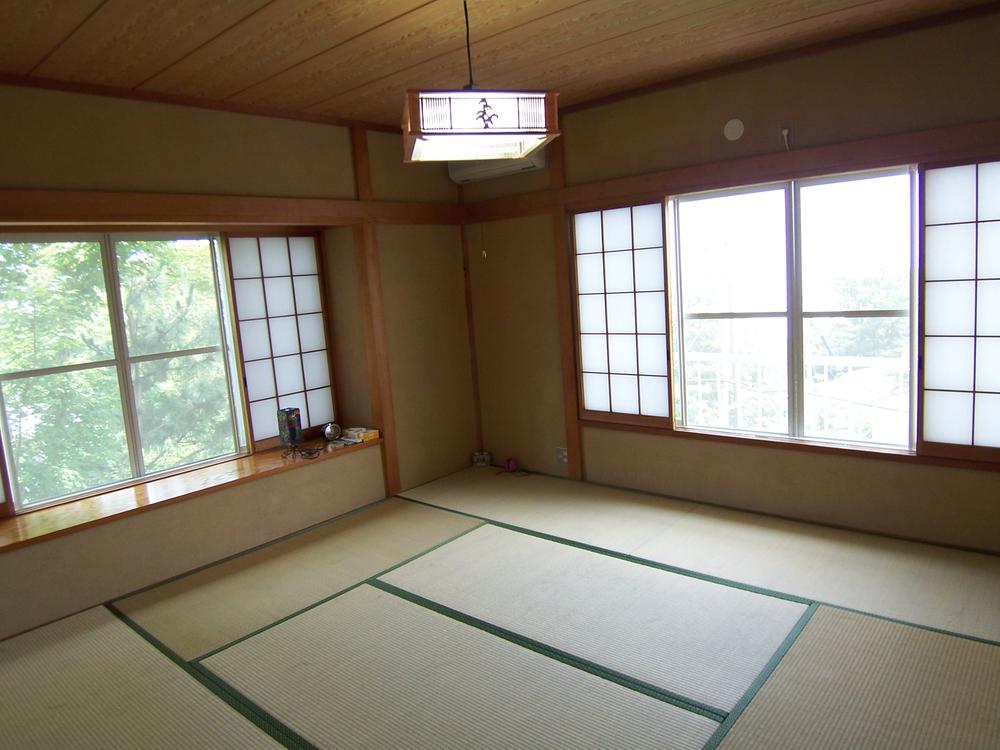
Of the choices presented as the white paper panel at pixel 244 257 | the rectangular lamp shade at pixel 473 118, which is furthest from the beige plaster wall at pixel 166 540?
the rectangular lamp shade at pixel 473 118

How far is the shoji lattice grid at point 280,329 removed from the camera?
4.96 meters

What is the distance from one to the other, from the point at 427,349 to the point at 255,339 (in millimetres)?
1378

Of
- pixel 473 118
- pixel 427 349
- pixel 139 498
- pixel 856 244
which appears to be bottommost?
pixel 139 498

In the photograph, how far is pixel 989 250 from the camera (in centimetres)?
351

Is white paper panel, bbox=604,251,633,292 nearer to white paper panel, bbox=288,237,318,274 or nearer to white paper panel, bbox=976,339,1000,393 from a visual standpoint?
white paper panel, bbox=976,339,1000,393

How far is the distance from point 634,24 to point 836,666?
3110 mm

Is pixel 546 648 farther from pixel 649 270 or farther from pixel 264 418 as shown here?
pixel 264 418

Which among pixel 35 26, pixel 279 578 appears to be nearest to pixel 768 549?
pixel 279 578

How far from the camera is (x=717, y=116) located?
14.1 ft

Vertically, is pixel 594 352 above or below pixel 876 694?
above

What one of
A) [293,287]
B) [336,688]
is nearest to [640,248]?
[293,287]

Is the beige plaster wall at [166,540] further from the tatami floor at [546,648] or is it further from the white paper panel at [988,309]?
the white paper panel at [988,309]

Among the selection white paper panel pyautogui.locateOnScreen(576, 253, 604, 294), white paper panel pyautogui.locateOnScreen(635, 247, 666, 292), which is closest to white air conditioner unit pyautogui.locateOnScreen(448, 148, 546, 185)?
white paper panel pyautogui.locateOnScreen(576, 253, 604, 294)

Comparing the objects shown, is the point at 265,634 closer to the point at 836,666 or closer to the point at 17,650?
the point at 17,650
